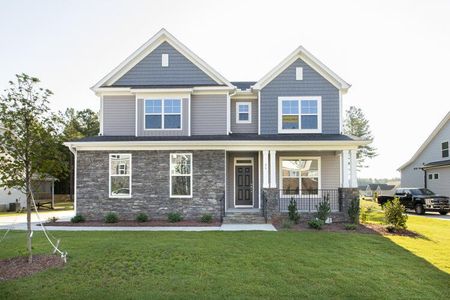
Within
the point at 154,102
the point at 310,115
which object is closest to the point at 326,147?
the point at 310,115

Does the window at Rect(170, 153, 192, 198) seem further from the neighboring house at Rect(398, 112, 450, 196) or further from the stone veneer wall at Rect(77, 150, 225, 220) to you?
the neighboring house at Rect(398, 112, 450, 196)

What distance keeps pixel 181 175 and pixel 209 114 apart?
3.36 m

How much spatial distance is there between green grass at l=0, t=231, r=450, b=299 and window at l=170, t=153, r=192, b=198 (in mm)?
4435

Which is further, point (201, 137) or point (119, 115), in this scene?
point (119, 115)

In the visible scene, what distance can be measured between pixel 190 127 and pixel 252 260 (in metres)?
9.37

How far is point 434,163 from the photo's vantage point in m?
26.1

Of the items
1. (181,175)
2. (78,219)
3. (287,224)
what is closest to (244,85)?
(181,175)

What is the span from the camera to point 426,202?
22.2 metres

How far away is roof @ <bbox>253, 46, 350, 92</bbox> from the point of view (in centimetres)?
1697

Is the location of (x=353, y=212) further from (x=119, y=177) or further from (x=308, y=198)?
(x=119, y=177)

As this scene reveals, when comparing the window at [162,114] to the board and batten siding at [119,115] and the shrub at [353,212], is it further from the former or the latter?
the shrub at [353,212]

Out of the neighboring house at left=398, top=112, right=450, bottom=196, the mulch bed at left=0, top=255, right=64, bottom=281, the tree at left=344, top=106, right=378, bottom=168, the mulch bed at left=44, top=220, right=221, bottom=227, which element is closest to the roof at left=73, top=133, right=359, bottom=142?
the mulch bed at left=44, top=220, right=221, bottom=227

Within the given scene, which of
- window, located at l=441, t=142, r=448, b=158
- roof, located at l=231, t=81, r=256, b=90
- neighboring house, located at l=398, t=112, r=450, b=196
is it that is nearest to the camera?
roof, located at l=231, t=81, r=256, b=90

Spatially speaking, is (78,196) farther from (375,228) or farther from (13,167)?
(375,228)
